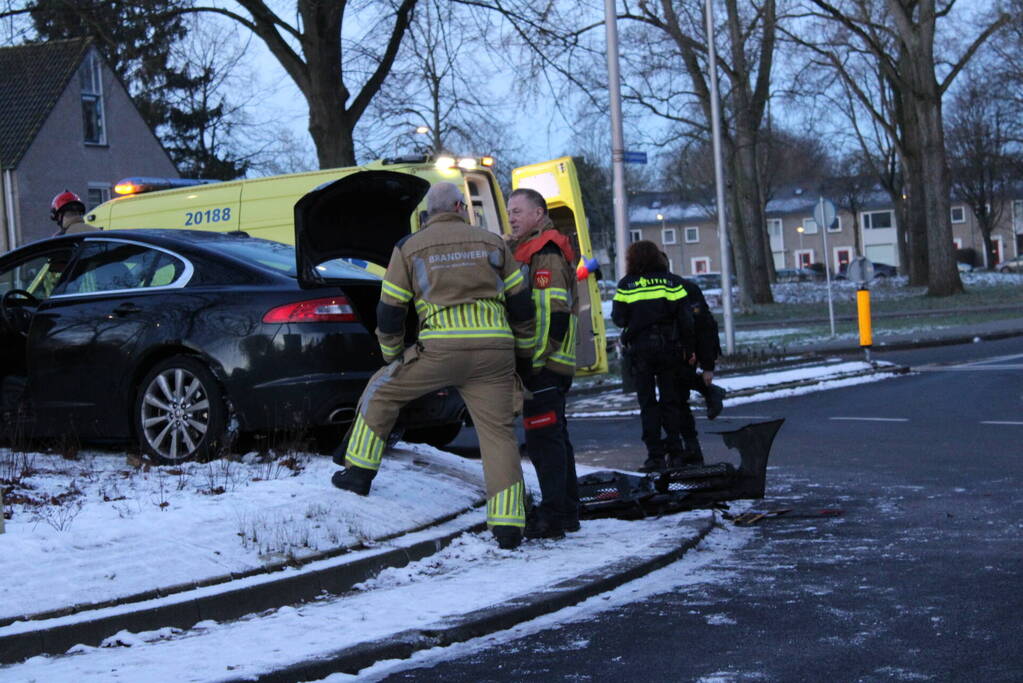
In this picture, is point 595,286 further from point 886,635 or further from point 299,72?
point 886,635

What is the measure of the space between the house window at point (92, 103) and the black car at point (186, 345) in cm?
3112

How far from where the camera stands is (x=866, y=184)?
8456cm

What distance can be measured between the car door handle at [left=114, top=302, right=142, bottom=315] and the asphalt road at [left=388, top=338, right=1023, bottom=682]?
160 inches

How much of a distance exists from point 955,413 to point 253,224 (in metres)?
7.81

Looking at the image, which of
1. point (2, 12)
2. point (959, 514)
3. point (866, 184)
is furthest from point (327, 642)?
point (866, 184)

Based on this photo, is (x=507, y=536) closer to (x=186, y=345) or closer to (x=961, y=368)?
(x=186, y=345)

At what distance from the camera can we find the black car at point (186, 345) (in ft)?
26.4

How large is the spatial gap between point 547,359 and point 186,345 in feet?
7.72

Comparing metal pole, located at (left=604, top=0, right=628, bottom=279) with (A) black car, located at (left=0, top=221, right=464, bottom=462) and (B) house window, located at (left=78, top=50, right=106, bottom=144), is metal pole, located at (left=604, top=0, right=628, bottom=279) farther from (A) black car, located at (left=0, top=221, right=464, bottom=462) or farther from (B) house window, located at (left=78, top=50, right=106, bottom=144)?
(B) house window, located at (left=78, top=50, right=106, bottom=144)

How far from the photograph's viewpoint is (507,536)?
6.95m

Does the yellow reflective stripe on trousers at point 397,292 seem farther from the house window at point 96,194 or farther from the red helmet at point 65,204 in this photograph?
the house window at point 96,194

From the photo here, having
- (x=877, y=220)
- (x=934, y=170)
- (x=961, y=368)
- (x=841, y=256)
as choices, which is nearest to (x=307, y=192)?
(x=961, y=368)

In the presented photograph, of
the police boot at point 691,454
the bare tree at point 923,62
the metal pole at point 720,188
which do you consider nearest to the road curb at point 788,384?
the metal pole at point 720,188

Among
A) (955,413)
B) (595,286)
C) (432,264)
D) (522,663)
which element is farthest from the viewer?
(595,286)
